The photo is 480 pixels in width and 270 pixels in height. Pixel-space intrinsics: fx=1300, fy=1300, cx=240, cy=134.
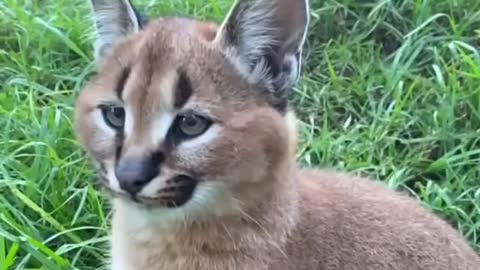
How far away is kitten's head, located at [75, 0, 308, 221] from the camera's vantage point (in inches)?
122

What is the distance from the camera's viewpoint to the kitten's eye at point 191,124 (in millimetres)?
3131

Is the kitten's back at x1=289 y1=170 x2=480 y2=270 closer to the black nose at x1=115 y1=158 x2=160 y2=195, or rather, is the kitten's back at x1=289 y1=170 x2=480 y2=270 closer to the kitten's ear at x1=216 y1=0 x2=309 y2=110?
the kitten's ear at x1=216 y1=0 x2=309 y2=110

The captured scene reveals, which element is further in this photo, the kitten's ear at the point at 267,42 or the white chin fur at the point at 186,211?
the kitten's ear at the point at 267,42

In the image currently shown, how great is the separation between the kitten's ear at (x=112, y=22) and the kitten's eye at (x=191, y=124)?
0.38 meters

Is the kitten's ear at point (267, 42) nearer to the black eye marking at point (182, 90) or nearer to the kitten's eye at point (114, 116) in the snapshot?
the black eye marking at point (182, 90)

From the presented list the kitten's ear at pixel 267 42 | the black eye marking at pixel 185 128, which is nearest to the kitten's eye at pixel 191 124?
the black eye marking at pixel 185 128

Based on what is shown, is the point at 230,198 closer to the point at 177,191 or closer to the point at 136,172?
the point at 177,191

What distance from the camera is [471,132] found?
4770mm

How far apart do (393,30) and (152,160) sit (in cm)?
248

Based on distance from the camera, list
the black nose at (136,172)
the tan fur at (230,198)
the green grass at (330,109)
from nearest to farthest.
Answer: the black nose at (136,172) → the tan fur at (230,198) → the green grass at (330,109)

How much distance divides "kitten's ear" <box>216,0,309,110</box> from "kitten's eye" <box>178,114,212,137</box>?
0.73ft

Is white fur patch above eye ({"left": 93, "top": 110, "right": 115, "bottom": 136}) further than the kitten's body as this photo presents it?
No

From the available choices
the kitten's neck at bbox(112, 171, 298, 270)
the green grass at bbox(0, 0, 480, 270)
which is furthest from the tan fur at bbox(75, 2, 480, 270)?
the green grass at bbox(0, 0, 480, 270)

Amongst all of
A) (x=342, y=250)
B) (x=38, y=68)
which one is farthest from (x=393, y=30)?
(x=342, y=250)
